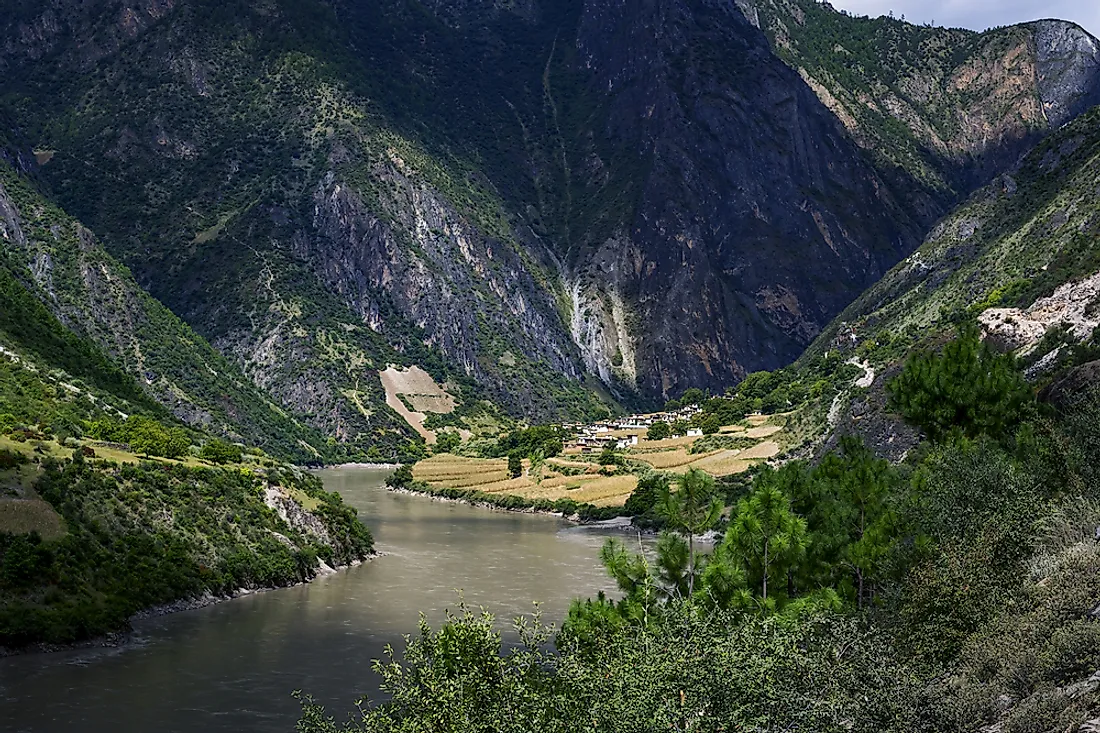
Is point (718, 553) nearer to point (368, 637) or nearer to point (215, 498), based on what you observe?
point (368, 637)

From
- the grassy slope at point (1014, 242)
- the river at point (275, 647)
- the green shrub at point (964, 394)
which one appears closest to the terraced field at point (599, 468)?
the grassy slope at point (1014, 242)

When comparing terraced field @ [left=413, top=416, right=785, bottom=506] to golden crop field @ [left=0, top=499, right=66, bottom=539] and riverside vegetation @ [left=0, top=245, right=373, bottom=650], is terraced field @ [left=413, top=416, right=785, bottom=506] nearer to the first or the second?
riverside vegetation @ [left=0, top=245, right=373, bottom=650]

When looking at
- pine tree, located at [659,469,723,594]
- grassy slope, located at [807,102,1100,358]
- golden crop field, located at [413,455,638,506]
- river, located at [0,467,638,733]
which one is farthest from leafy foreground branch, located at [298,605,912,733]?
golden crop field, located at [413,455,638,506]

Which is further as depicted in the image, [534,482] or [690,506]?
[534,482]

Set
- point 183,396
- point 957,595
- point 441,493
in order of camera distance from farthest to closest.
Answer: point 183,396
point 441,493
point 957,595

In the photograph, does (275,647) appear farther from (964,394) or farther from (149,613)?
(964,394)

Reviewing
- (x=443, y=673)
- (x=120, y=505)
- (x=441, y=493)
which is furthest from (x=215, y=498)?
(x=441, y=493)

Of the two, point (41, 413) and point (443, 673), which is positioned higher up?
point (41, 413)

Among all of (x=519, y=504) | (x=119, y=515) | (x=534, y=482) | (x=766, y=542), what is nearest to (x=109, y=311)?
(x=534, y=482)
